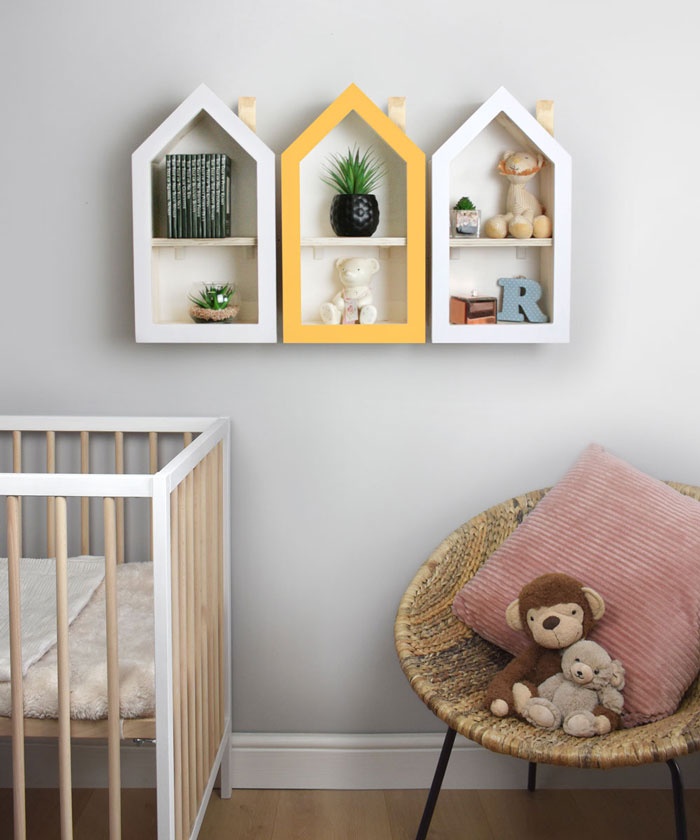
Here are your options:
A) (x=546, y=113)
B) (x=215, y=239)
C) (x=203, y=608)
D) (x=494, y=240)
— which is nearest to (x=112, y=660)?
(x=203, y=608)

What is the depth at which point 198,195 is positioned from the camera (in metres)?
1.72

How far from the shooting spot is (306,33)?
180cm

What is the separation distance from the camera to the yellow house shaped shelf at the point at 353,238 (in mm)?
1690

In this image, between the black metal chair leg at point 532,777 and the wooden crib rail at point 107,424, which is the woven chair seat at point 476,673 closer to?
the black metal chair leg at point 532,777

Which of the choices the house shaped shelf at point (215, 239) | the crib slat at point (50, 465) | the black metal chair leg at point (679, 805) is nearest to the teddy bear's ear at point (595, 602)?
the black metal chair leg at point (679, 805)

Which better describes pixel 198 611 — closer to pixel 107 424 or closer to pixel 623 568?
pixel 107 424

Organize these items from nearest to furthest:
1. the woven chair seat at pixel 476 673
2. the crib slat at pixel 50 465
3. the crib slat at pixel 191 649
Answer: the woven chair seat at pixel 476 673 → the crib slat at pixel 191 649 → the crib slat at pixel 50 465

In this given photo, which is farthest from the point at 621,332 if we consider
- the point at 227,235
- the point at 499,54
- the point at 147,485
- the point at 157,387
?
the point at 147,485

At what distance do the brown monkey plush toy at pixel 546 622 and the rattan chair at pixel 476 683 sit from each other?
0.07 m

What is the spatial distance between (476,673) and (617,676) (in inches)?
10.3

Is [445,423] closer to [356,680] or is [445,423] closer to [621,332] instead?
[621,332]

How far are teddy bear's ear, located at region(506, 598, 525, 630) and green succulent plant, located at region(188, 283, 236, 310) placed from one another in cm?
87

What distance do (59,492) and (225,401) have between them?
74cm

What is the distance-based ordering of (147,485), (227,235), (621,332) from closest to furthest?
(147,485), (227,235), (621,332)
